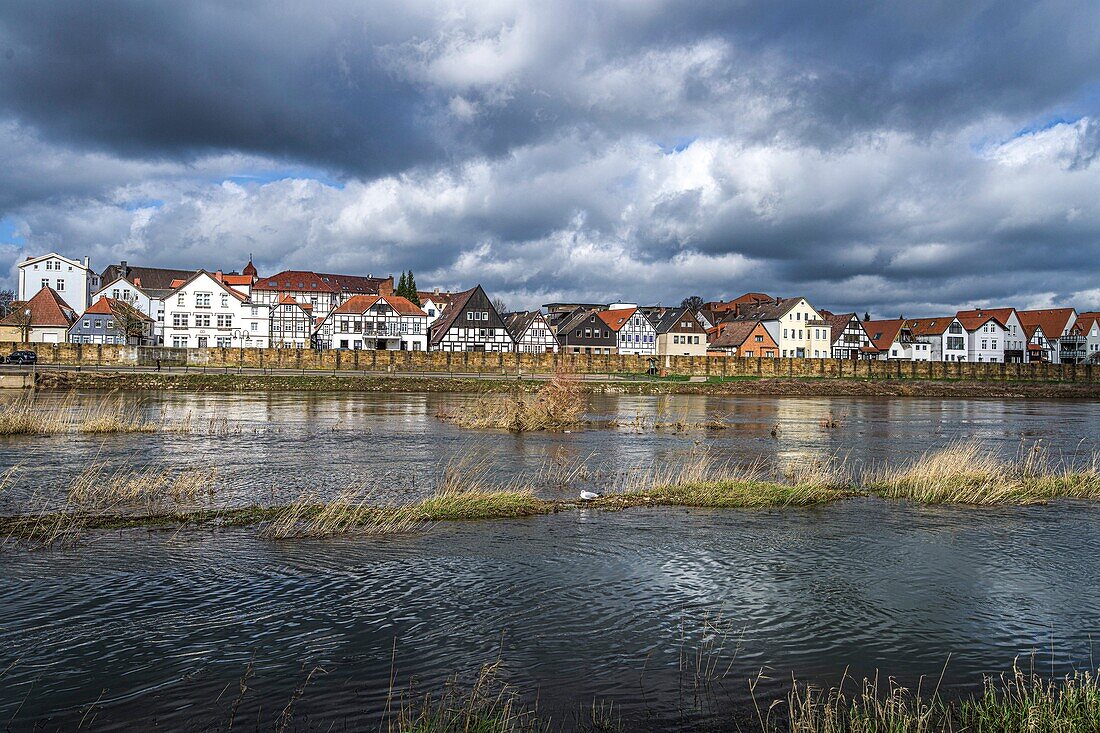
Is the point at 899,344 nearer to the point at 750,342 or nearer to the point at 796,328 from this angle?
the point at 796,328

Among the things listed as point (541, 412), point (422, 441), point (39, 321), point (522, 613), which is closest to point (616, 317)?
point (39, 321)

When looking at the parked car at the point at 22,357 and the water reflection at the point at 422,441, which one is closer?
the water reflection at the point at 422,441

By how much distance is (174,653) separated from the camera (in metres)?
10.2

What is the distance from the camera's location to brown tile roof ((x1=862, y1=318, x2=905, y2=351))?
153 meters

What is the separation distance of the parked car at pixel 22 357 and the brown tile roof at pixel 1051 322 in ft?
533

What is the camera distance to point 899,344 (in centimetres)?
15338

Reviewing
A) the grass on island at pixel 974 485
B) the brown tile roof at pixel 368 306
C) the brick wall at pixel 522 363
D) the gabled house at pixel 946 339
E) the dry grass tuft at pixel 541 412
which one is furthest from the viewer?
the gabled house at pixel 946 339

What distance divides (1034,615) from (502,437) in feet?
84.5

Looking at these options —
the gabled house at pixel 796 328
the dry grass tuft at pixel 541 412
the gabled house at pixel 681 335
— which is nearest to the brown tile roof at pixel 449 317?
the gabled house at pixel 681 335

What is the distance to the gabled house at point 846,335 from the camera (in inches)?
5650

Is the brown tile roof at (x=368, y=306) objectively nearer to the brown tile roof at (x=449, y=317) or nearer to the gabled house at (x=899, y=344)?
the brown tile roof at (x=449, y=317)

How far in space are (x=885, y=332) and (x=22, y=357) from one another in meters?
138

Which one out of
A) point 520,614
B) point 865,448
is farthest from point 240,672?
point 865,448

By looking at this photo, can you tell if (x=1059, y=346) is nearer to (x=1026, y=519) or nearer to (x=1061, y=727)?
(x=1026, y=519)
